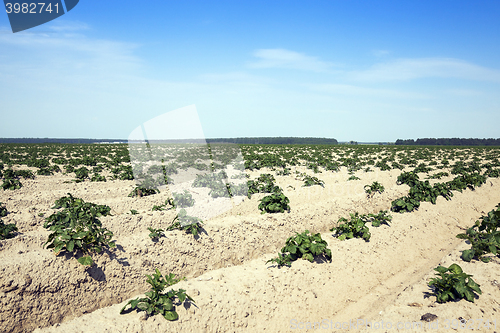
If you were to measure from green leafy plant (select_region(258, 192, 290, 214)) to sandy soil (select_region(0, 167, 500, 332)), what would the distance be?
38cm

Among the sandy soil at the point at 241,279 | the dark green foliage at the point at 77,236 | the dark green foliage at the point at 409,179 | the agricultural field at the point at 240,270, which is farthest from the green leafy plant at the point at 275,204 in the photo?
the dark green foliage at the point at 409,179

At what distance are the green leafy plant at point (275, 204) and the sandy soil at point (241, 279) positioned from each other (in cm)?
38

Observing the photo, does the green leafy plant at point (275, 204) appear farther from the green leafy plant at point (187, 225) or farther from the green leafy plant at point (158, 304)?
the green leafy plant at point (158, 304)

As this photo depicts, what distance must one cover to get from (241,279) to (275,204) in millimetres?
3516

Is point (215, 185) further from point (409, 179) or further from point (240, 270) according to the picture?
point (409, 179)

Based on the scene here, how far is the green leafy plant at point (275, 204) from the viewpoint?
8773 mm

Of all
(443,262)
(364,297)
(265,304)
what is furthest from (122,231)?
(443,262)

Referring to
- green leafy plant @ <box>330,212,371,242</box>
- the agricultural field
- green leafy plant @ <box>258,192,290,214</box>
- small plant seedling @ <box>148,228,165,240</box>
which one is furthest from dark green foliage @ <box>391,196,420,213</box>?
small plant seedling @ <box>148,228,165,240</box>

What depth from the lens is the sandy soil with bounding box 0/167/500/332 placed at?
4.38 m

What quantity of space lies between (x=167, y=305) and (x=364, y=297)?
4.09 meters

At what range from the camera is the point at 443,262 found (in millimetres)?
6539

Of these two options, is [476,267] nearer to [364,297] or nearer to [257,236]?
[364,297]

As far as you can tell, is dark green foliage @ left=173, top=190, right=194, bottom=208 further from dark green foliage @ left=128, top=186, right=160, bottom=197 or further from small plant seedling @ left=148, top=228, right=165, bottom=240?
dark green foliage @ left=128, top=186, right=160, bottom=197

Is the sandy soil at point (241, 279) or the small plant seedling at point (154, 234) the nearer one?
the sandy soil at point (241, 279)
